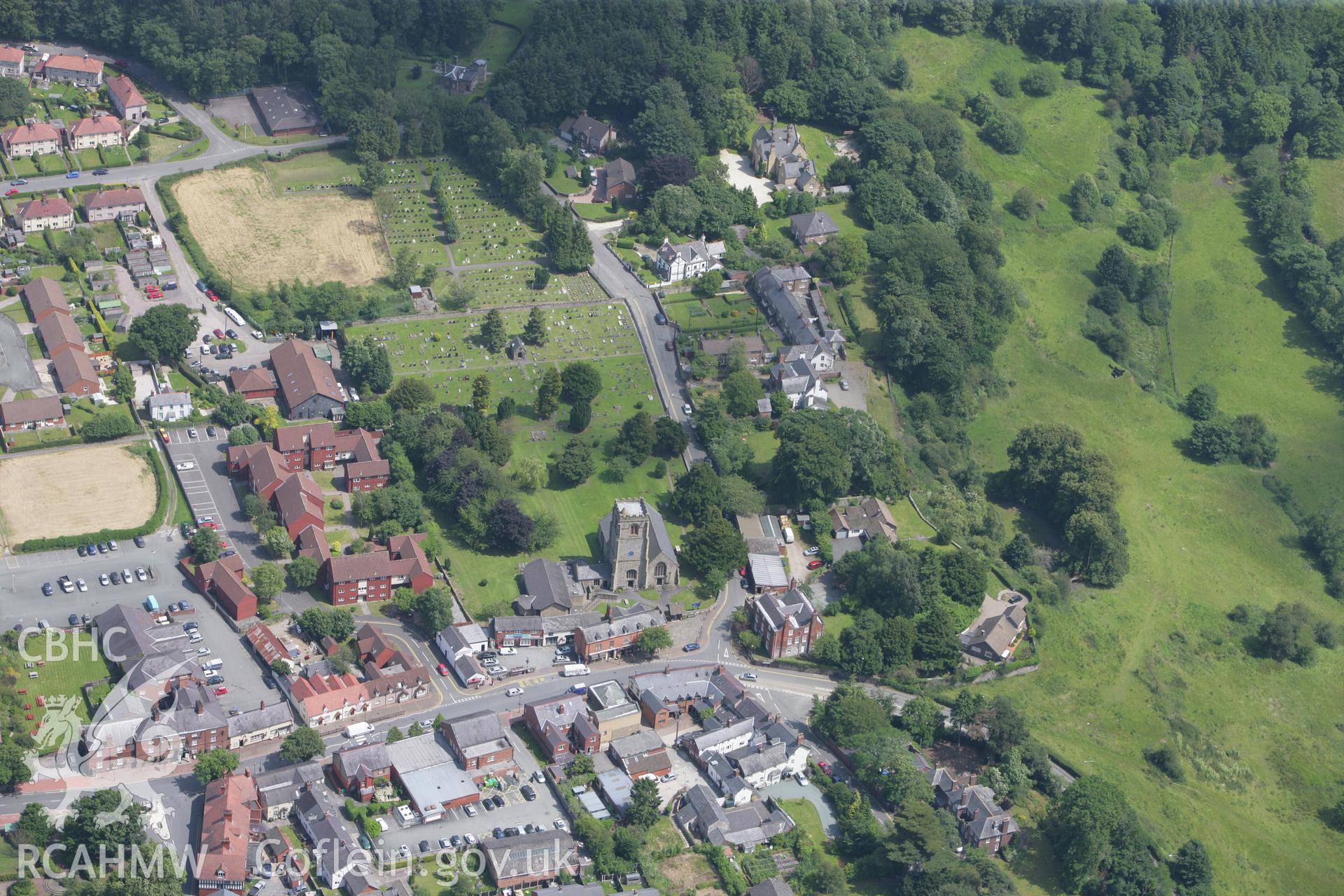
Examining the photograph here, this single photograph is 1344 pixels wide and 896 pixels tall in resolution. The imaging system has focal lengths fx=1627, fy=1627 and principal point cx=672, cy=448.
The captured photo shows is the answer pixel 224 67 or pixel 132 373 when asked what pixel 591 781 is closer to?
pixel 132 373

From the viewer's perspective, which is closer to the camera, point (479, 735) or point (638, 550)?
point (479, 735)

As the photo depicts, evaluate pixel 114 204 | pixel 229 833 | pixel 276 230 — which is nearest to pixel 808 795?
pixel 229 833

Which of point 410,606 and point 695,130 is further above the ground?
point 695,130

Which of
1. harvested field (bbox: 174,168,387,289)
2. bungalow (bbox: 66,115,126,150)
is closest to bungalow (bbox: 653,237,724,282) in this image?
harvested field (bbox: 174,168,387,289)

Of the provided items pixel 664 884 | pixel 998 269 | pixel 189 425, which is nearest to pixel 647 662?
pixel 664 884

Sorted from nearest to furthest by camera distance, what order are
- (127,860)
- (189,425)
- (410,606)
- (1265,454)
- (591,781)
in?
(127,860) < (591,781) < (410,606) < (189,425) < (1265,454)

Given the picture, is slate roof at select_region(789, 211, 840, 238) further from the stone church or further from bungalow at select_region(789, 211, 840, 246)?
the stone church

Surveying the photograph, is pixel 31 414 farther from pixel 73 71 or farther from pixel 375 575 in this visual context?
pixel 73 71
